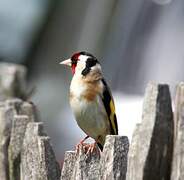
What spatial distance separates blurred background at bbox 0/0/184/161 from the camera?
8.80m

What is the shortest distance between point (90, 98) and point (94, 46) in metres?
5.45

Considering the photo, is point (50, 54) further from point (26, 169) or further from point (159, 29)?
point (26, 169)

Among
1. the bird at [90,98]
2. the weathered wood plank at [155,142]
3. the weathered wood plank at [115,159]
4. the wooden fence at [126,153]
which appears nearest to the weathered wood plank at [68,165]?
the wooden fence at [126,153]

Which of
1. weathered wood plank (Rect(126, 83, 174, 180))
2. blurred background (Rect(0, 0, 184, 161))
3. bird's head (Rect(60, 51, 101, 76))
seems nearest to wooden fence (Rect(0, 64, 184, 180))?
weathered wood plank (Rect(126, 83, 174, 180))

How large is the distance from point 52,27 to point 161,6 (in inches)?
138

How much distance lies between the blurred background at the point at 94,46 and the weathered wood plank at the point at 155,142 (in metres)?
4.66

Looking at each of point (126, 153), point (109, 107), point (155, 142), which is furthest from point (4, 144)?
point (109, 107)

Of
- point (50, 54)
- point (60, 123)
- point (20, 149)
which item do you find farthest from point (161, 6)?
point (20, 149)

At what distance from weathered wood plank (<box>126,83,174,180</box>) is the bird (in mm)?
2569

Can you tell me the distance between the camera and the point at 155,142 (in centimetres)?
274

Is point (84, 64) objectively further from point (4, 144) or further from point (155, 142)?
point (155, 142)

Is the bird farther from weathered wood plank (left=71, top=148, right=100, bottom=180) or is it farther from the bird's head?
weathered wood plank (left=71, top=148, right=100, bottom=180)

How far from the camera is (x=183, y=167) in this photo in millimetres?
2645

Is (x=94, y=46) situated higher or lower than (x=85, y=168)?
higher
